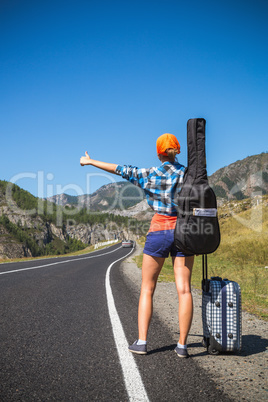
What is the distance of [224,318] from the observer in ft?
10.8

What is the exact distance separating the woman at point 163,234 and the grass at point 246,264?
2.68m

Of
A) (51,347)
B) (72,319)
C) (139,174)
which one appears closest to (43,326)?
(72,319)

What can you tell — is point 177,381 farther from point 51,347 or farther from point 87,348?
point 51,347

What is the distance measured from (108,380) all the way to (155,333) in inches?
64.1

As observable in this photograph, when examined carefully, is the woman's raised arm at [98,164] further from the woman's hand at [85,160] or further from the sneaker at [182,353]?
the sneaker at [182,353]

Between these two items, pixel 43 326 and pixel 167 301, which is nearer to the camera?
pixel 43 326

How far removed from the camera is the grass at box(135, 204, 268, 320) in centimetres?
710

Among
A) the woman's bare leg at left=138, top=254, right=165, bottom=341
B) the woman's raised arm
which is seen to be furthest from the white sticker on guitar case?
the woman's raised arm

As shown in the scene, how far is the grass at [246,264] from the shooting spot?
23.3 feet

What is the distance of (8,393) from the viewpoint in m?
2.51

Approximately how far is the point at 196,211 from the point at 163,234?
430 mm

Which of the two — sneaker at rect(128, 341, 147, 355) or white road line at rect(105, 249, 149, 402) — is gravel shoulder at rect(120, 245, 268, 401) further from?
white road line at rect(105, 249, 149, 402)

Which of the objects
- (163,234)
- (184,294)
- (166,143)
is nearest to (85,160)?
(166,143)

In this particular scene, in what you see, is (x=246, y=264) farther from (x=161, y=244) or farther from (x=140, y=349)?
(x=161, y=244)
